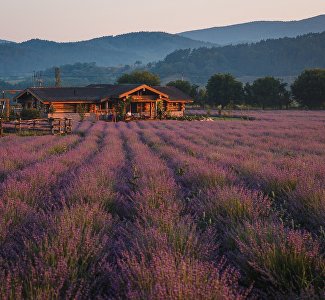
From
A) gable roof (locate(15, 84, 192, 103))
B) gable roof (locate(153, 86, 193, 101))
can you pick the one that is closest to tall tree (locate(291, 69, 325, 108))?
gable roof (locate(153, 86, 193, 101))

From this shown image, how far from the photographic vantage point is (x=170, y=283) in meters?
2.75

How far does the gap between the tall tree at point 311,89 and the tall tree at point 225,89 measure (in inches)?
379

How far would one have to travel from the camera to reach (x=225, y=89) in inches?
2813

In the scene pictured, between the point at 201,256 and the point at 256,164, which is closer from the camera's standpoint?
the point at 201,256

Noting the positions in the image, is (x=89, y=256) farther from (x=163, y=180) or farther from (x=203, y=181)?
(x=203, y=181)

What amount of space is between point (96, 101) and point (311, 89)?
3723 cm

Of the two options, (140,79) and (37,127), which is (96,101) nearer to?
(37,127)

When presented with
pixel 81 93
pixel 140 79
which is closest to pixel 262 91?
pixel 140 79

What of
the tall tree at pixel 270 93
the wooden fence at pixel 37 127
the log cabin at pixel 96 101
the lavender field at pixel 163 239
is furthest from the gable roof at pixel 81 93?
the lavender field at pixel 163 239

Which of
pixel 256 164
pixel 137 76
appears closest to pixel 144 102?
pixel 137 76

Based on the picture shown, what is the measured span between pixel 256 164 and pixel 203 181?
190cm

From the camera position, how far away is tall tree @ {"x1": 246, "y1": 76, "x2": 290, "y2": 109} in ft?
230

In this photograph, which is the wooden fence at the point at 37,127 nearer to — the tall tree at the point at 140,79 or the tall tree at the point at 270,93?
the tall tree at the point at 140,79

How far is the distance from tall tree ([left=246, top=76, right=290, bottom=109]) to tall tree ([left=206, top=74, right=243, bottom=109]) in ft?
10.3
